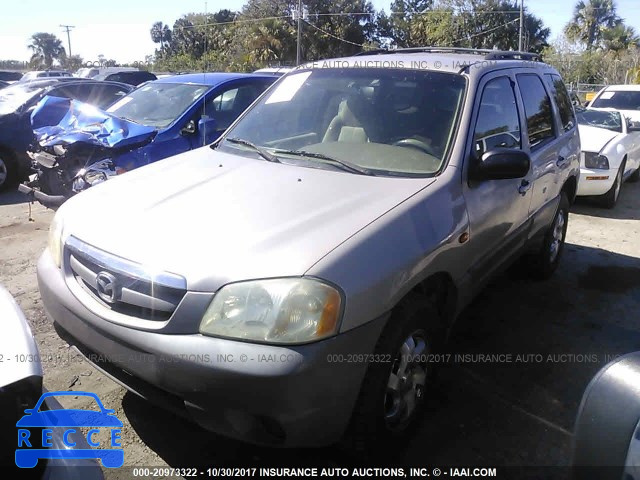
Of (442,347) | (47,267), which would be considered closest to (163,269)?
(47,267)

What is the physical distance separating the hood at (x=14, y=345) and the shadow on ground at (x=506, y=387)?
1.11m

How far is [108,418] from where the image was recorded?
9.56ft

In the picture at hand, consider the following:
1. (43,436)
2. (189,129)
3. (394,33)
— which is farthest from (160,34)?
(43,436)

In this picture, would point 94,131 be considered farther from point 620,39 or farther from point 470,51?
point 620,39

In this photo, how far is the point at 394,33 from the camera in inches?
1932

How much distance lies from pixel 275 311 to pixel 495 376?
6.40 ft

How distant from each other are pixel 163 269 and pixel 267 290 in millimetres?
440

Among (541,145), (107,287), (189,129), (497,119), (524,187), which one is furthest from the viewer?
(189,129)

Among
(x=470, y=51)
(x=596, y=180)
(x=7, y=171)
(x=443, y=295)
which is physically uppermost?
(x=470, y=51)

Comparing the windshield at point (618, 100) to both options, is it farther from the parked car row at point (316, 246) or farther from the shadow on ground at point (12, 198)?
the shadow on ground at point (12, 198)

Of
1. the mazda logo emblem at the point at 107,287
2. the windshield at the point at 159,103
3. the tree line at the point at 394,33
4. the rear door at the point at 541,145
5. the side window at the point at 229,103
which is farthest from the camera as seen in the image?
the tree line at the point at 394,33

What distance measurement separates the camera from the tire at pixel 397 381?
2.31m

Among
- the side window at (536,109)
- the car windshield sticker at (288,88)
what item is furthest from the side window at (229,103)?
the side window at (536,109)

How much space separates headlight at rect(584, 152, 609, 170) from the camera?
7629mm
